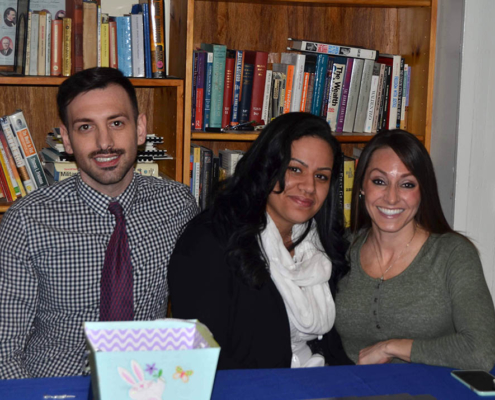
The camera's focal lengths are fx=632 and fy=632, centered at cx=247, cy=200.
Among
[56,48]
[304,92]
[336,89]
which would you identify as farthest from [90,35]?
[336,89]

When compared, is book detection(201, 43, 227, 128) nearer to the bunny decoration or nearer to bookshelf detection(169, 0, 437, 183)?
bookshelf detection(169, 0, 437, 183)

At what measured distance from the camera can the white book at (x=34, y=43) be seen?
2164 millimetres

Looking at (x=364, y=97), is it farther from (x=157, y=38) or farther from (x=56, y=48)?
(x=56, y=48)

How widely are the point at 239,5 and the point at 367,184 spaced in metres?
1.09

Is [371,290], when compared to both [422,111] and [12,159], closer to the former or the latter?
[422,111]

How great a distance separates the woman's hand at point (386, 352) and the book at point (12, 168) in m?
1.34

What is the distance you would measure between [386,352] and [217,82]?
3.94 feet

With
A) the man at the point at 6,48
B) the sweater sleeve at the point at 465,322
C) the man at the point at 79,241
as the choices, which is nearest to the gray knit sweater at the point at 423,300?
the sweater sleeve at the point at 465,322

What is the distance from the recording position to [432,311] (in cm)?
174

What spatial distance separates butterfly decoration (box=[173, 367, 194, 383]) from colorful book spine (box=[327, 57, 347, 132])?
1.61 metres

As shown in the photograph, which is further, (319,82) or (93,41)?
(319,82)

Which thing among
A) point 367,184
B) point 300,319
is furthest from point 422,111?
point 300,319

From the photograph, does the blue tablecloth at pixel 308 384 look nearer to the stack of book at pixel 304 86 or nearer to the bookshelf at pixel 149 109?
the bookshelf at pixel 149 109

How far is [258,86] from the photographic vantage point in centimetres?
241
